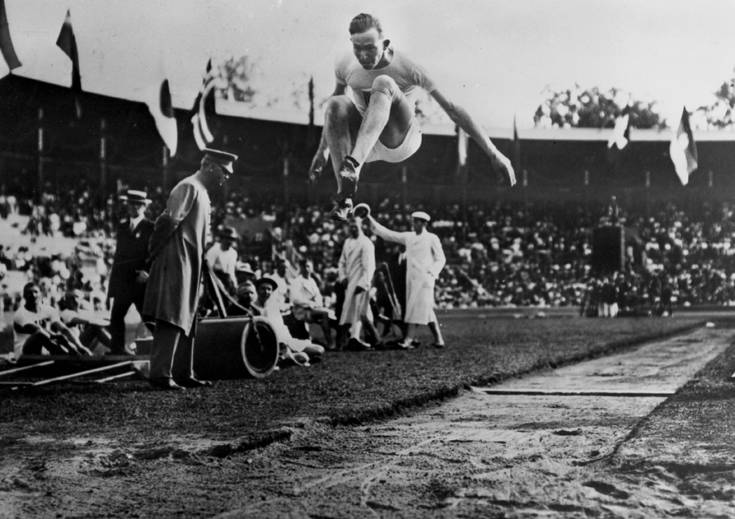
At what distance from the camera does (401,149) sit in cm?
682

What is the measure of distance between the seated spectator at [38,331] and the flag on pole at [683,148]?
625 cm

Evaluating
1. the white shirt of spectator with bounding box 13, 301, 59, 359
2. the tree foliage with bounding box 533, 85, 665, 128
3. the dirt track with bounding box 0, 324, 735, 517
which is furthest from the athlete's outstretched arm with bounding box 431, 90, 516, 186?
the white shirt of spectator with bounding box 13, 301, 59, 359

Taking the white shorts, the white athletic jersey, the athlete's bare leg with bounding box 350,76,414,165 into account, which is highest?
the white athletic jersey

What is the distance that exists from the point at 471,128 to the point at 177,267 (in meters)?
2.30

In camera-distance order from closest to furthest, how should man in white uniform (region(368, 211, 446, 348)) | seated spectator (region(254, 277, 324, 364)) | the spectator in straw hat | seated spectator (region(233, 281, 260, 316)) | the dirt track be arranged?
the dirt track
seated spectator (region(233, 281, 260, 316))
seated spectator (region(254, 277, 324, 364))
the spectator in straw hat
man in white uniform (region(368, 211, 446, 348))

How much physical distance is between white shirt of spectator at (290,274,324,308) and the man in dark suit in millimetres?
2363

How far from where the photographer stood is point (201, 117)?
9086 mm

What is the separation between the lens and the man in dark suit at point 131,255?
8.80 metres

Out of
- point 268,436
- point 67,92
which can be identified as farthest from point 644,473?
point 67,92

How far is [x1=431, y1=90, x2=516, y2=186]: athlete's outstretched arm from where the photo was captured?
676cm

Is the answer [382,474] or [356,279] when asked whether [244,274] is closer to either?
[356,279]

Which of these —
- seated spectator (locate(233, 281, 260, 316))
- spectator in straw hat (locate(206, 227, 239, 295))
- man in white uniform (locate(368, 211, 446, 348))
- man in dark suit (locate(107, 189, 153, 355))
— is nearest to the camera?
seated spectator (locate(233, 281, 260, 316))

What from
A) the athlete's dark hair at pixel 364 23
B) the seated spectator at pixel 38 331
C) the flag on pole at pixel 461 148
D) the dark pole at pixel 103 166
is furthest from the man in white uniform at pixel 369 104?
the dark pole at pixel 103 166

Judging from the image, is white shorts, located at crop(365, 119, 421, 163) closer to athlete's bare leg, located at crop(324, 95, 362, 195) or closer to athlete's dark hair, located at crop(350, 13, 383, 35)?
athlete's bare leg, located at crop(324, 95, 362, 195)
